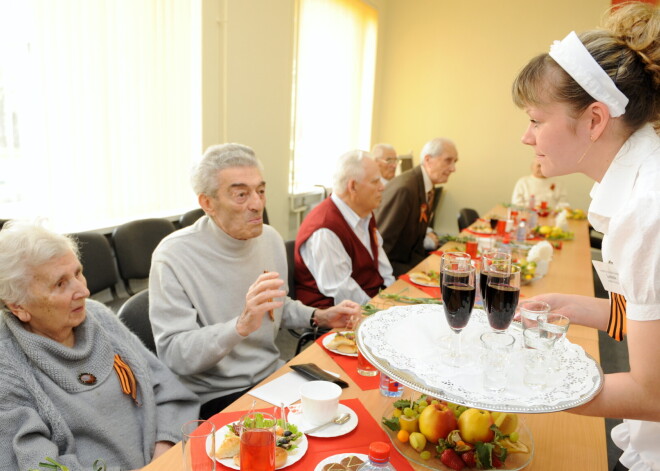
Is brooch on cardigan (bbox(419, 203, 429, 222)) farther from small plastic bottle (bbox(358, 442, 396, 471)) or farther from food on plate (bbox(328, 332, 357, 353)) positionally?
small plastic bottle (bbox(358, 442, 396, 471))

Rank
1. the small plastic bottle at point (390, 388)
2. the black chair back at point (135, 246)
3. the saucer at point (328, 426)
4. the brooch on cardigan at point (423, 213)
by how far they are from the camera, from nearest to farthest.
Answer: the saucer at point (328, 426) → the small plastic bottle at point (390, 388) → the black chair back at point (135, 246) → the brooch on cardigan at point (423, 213)

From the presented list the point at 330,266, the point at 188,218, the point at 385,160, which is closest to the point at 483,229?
the point at 385,160

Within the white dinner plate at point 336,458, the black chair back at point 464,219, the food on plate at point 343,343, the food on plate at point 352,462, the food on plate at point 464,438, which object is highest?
the food on plate at point 464,438

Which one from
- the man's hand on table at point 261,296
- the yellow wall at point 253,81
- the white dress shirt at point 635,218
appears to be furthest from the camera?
the yellow wall at point 253,81

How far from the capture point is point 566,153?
1.10 m

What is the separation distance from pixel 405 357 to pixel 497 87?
6888mm

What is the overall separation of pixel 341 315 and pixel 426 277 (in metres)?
0.76

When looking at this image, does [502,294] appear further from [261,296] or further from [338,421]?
[261,296]

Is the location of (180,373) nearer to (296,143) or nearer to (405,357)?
(405,357)

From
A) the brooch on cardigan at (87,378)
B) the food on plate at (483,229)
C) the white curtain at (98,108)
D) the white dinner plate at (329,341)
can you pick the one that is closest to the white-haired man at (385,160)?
the food on plate at (483,229)

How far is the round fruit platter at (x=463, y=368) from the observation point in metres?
0.94

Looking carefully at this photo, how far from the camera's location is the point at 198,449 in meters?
1.05

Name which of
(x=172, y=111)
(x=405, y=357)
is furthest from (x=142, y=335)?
(x=172, y=111)

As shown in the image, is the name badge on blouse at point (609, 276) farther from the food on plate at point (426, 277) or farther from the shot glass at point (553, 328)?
the food on plate at point (426, 277)
